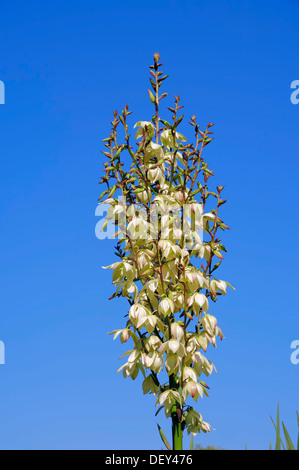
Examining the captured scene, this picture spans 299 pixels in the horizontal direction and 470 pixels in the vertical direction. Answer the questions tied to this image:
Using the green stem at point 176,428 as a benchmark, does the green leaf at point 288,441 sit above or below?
below

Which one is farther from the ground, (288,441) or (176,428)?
(176,428)

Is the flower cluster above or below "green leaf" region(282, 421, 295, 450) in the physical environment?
above

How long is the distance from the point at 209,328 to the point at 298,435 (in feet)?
3.23

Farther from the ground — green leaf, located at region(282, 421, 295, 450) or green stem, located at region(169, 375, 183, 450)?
green stem, located at region(169, 375, 183, 450)

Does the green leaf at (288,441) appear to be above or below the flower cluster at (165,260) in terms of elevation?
below

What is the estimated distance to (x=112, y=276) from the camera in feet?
13.4

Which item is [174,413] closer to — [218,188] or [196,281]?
[196,281]
